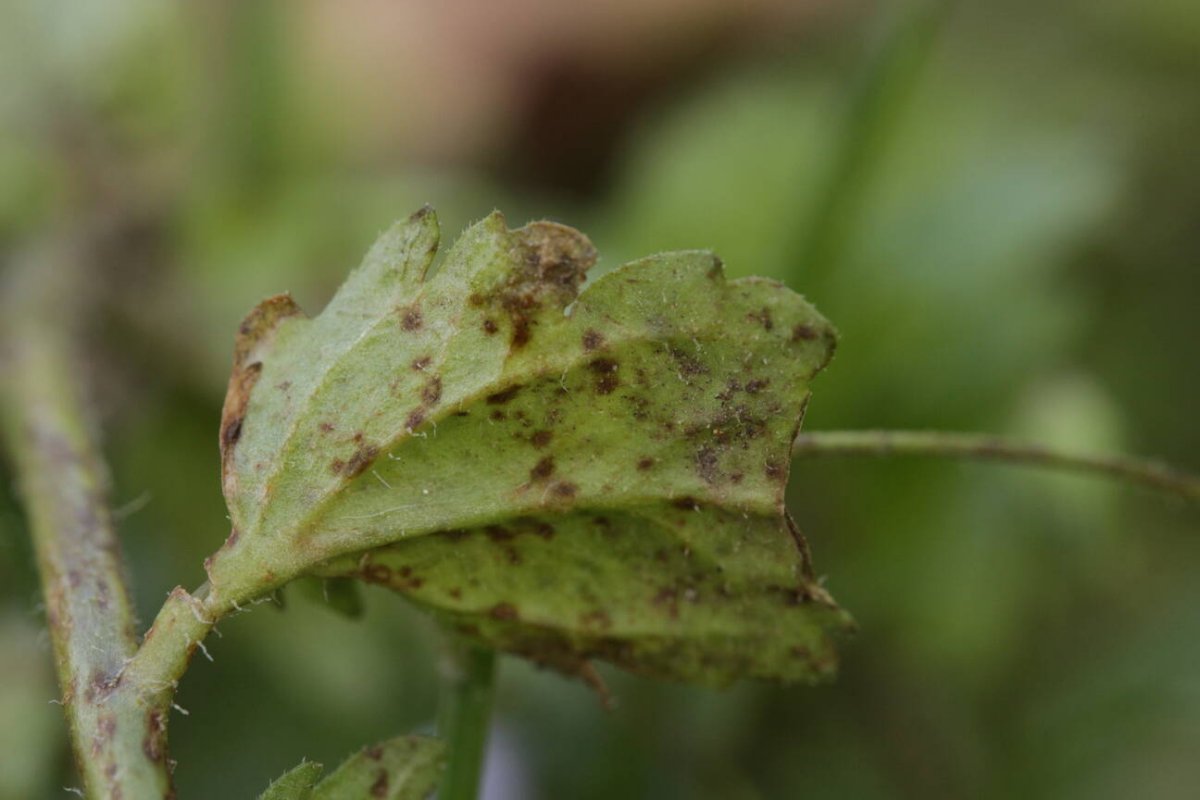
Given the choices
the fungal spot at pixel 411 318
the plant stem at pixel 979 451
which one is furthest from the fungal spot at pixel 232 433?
the plant stem at pixel 979 451

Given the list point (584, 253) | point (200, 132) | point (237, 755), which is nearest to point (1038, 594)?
point (237, 755)

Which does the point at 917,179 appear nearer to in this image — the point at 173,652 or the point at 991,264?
the point at 991,264

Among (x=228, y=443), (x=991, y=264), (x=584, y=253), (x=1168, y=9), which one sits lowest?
(x=228, y=443)

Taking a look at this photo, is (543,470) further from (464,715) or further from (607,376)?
(464,715)

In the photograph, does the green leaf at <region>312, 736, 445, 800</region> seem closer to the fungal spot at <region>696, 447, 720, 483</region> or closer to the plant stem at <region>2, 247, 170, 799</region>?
the plant stem at <region>2, 247, 170, 799</region>

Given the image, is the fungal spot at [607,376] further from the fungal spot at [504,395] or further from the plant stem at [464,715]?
the plant stem at [464,715]

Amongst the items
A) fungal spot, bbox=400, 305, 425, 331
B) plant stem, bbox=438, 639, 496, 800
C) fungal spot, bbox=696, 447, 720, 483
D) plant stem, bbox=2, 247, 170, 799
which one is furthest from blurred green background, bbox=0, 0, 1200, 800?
fungal spot, bbox=696, 447, 720, 483
